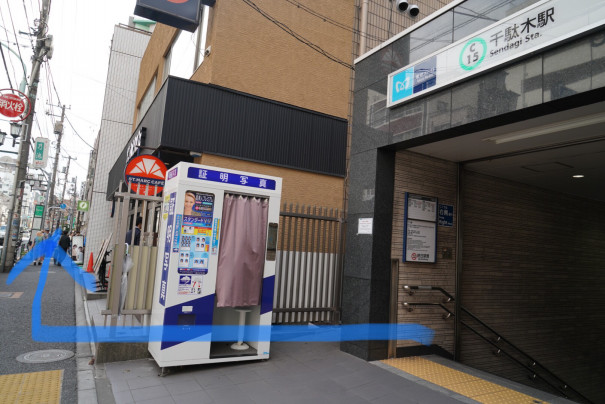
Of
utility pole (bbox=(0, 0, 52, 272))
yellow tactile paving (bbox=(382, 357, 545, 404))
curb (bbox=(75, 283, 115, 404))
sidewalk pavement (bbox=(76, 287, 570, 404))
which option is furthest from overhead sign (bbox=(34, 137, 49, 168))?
yellow tactile paving (bbox=(382, 357, 545, 404))

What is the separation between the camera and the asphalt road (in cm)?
493

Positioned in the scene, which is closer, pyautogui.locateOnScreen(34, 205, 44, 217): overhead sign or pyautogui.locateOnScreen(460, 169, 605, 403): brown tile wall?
pyautogui.locateOnScreen(460, 169, 605, 403): brown tile wall

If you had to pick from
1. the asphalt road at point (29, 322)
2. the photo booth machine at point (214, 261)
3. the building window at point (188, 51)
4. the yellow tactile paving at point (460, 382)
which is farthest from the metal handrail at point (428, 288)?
the building window at point (188, 51)

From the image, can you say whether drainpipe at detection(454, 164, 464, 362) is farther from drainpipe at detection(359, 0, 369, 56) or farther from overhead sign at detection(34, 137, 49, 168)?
overhead sign at detection(34, 137, 49, 168)

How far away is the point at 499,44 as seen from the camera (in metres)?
4.23

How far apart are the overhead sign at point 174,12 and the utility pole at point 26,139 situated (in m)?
9.66

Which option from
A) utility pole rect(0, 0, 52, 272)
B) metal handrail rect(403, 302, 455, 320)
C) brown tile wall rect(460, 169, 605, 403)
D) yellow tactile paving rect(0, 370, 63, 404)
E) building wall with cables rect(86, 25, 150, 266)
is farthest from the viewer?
building wall with cables rect(86, 25, 150, 266)

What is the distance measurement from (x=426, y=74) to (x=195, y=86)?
5.75 m

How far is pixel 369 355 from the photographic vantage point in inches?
217

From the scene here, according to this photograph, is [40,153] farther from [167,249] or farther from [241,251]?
[241,251]

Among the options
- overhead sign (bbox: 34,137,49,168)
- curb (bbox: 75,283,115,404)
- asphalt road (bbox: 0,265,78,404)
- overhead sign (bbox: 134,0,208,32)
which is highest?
overhead sign (bbox: 134,0,208,32)

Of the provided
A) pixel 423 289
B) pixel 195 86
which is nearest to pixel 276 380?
pixel 423 289

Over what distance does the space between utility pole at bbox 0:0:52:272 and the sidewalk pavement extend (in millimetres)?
13046

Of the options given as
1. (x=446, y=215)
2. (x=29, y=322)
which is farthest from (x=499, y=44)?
(x=29, y=322)
